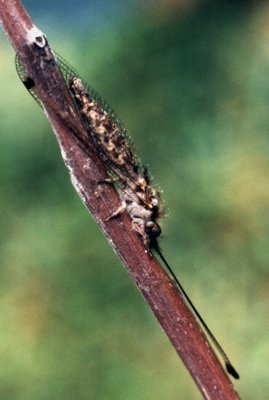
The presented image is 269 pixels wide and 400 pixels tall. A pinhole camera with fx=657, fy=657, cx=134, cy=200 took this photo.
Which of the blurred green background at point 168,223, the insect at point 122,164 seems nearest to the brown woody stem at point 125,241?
the insect at point 122,164

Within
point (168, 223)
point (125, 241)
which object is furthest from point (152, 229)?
point (168, 223)

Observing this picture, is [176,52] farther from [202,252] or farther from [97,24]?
[202,252]

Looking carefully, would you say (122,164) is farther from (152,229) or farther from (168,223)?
(168,223)

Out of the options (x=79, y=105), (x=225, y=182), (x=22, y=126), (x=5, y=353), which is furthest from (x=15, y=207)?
(x=79, y=105)

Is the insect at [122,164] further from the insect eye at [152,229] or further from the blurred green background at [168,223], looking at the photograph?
the blurred green background at [168,223]

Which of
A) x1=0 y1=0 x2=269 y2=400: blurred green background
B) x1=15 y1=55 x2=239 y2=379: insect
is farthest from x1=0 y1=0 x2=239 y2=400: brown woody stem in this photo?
x1=0 y1=0 x2=269 y2=400: blurred green background

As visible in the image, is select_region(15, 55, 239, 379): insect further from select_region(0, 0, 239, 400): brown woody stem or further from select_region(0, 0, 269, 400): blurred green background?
select_region(0, 0, 269, 400): blurred green background

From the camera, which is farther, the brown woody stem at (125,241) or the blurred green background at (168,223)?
the blurred green background at (168,223)
